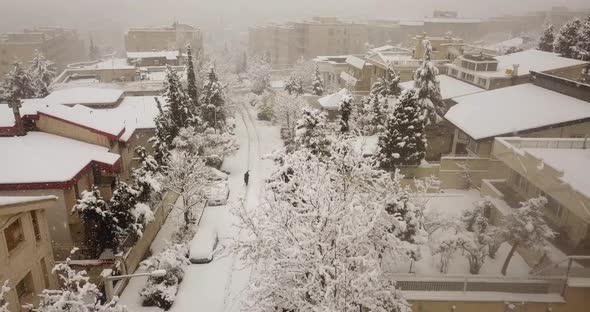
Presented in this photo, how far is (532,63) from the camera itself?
146 ft

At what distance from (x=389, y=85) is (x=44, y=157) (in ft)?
110

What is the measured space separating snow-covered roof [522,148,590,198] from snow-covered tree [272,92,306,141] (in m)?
26.9

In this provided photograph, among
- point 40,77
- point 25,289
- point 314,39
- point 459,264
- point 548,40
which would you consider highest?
point 548,40

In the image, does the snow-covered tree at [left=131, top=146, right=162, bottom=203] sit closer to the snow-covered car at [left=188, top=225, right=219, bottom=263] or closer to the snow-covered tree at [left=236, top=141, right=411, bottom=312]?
the snow-covered car at [left=188, top=225, right=219, bottom=263]

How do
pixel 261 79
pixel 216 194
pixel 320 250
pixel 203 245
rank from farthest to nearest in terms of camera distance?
pixel 261 79
pixel 216 194
pixel 203 245
pixel 320 250

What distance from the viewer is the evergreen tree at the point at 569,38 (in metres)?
57.6

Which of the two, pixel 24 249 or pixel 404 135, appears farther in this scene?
pixel 404 135

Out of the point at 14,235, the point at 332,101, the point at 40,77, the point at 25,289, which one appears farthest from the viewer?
the point at 40,77

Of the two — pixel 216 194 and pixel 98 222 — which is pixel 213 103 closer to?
pixel 216 194

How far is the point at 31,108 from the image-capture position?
2614 centimetres

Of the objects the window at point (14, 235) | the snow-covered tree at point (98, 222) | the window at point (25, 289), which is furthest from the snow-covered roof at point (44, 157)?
the window at point (25, 289)

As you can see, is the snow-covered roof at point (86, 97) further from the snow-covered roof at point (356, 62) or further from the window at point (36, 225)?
the snow-covered roof at point (356, 62)

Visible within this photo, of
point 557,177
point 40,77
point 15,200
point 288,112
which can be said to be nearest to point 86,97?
point 288,112

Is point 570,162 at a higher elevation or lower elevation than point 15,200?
lower
